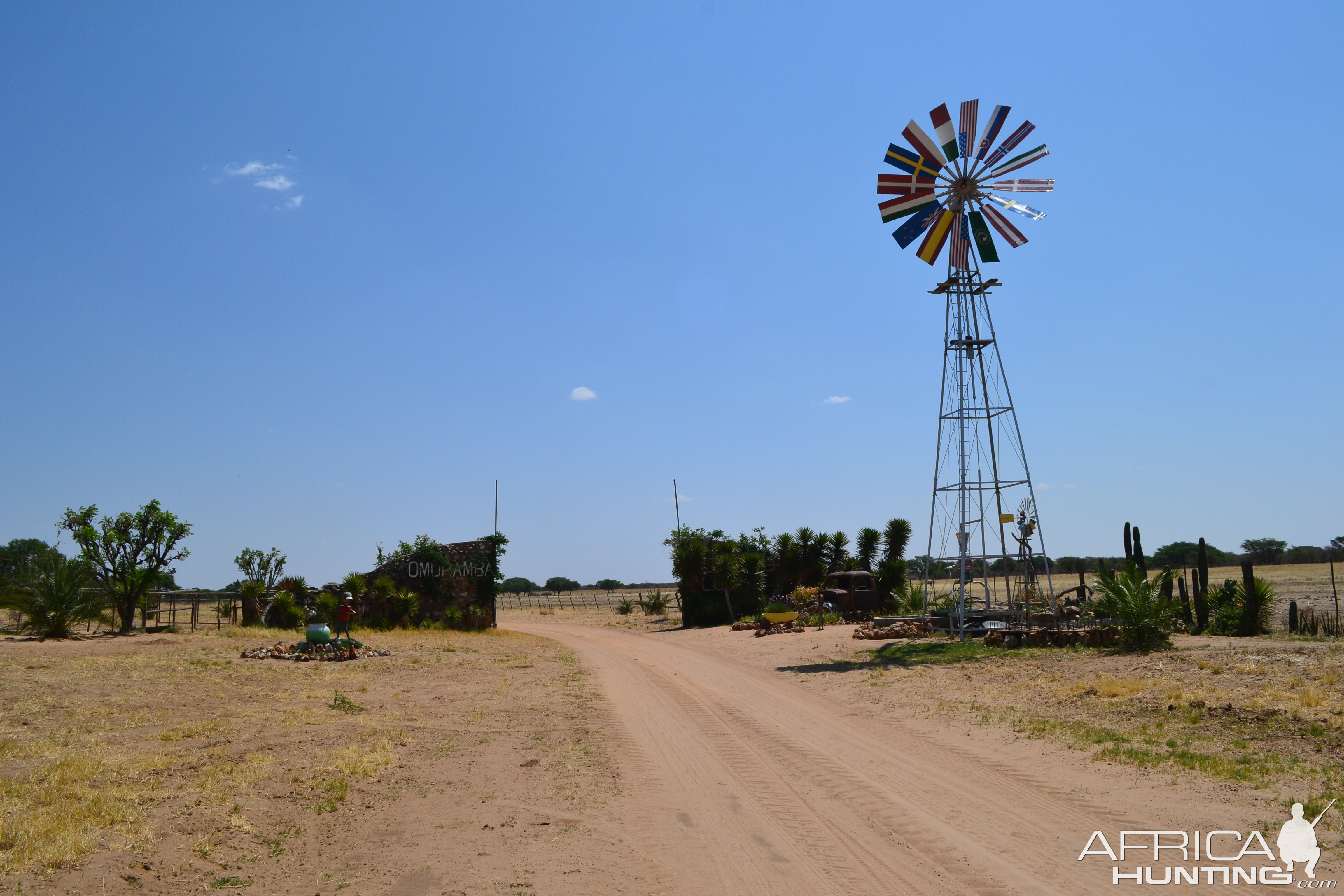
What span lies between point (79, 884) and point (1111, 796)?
29.7 feet

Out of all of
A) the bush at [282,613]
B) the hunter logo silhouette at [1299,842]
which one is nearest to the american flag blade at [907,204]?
the hunter logo silhouette at [1299,842]

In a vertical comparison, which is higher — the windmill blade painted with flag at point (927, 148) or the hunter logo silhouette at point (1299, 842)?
the windmill blade painted with flag at point (927, 148)

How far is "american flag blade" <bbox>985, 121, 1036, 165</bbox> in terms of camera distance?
24438mm

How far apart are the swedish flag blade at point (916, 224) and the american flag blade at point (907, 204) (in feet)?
0.56

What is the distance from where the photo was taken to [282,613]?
111 ft

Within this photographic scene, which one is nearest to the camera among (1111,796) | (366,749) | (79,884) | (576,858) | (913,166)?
(79,884)

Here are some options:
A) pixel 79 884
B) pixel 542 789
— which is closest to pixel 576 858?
pixel 542 789

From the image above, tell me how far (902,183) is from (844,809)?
2124 centimetres

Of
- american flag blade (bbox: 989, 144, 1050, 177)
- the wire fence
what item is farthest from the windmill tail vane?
the wire fence

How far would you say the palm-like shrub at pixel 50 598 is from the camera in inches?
1006

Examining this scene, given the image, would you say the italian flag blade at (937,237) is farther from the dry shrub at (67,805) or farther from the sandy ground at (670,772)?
the dry shrub at (67,805)

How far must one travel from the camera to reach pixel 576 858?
709 cm

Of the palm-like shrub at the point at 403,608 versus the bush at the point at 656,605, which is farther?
the bush at the point at 656,605

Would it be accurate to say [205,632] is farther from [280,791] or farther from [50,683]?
[280,791]
